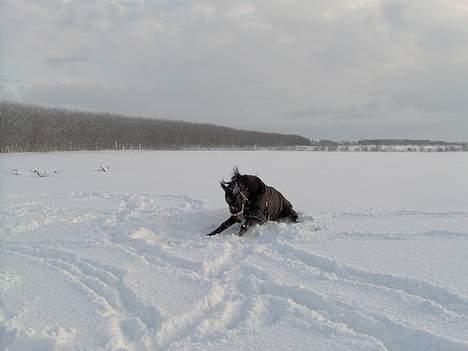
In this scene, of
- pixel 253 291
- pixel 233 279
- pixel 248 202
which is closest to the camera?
pixel 253 291

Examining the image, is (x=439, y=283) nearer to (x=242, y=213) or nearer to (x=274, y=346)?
(x=274, y=346)

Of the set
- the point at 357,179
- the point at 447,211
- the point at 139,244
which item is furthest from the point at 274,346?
the point at 357,179

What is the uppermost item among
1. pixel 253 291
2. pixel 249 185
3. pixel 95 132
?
pixel 95 132

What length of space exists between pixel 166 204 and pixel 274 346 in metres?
7.62

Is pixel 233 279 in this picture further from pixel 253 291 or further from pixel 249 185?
pixel 249 185

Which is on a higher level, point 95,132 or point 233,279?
point 95,132

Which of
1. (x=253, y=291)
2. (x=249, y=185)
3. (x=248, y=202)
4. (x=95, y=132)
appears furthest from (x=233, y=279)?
(x=95, y=132)

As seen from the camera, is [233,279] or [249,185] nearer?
[233,279]

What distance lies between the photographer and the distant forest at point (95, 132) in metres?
72.4

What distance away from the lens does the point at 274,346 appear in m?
3.42

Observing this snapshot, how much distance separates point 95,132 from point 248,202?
95.5 metres

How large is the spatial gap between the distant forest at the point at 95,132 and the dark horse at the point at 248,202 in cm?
5202

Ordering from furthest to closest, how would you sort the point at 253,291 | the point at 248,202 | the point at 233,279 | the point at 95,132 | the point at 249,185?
the point at 95,132, the point at 249,185, the point at 248,202, the point at 233,279, the point at 253,291

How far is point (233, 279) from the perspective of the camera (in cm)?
506
